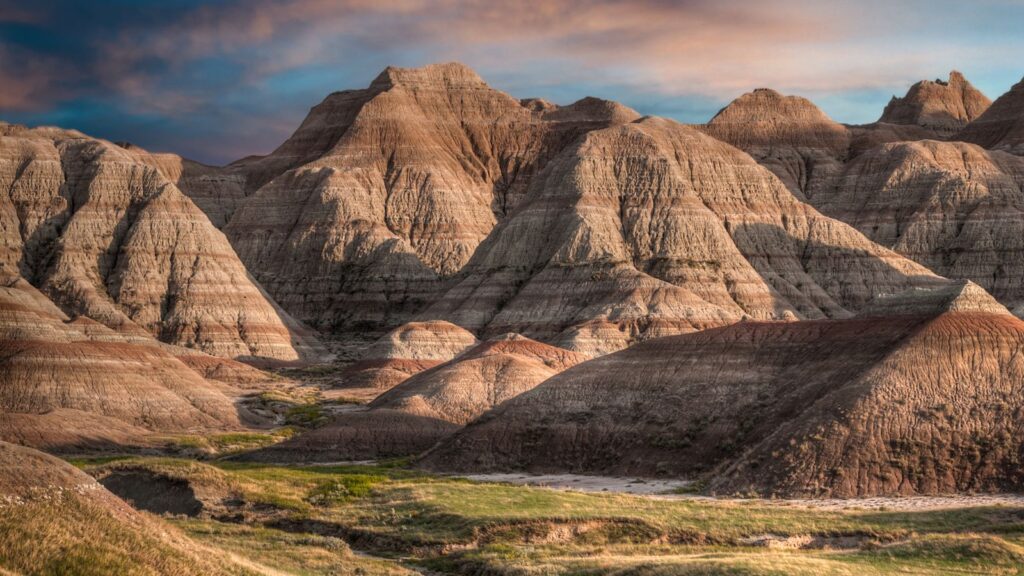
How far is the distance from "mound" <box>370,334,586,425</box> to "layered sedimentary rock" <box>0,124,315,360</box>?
62524mm

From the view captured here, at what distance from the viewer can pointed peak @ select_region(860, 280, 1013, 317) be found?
85500mm

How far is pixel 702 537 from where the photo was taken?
61.8 metres

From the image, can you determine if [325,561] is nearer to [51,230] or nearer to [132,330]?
[132,330]

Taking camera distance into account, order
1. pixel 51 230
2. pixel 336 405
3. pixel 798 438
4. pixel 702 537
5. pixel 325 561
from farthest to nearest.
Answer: pixel 51 230
pixel 336 405
pixel 798 438
pixel 702 537
pixel 325 561

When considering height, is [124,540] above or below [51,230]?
below

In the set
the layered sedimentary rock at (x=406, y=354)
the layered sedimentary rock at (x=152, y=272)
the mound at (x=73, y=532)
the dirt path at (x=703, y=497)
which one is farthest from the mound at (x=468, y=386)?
the mound at (x=73, y=532)

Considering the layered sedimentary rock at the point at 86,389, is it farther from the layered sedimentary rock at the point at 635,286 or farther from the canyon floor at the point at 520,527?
the layered sedimentary rock at the point at 635,286

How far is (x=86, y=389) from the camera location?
394 ft

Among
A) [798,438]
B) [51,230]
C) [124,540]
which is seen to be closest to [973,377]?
[798,438]

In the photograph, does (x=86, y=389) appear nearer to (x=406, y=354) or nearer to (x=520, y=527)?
(x=406, y=354)

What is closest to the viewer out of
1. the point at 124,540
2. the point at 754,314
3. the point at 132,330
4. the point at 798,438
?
the point at 124,540

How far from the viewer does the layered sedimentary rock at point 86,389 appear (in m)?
109

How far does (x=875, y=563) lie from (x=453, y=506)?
20622 mm

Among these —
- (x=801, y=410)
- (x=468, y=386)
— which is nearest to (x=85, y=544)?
(x=801, y=410)
